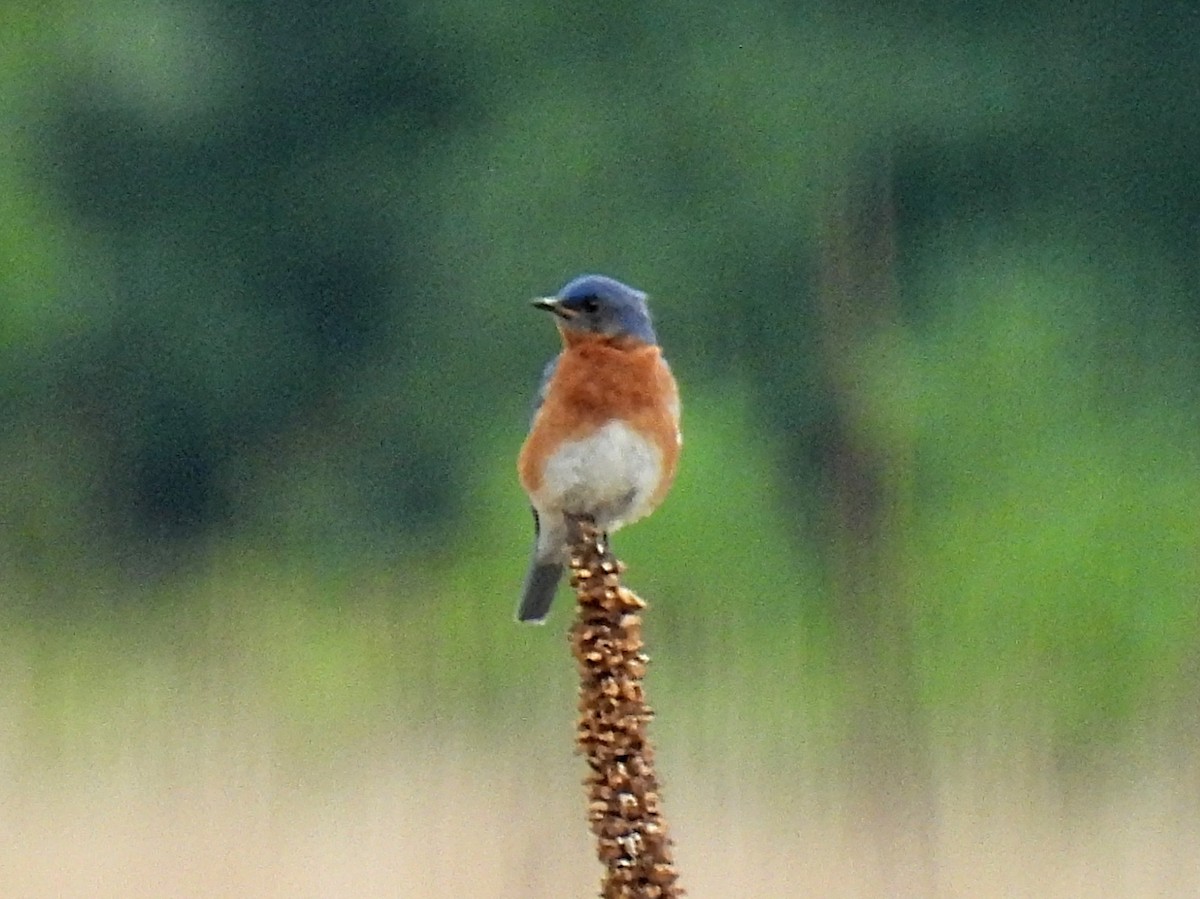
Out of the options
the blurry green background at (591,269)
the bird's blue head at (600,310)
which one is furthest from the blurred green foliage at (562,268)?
the bird's blue head at (600,310)

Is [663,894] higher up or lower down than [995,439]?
lower down

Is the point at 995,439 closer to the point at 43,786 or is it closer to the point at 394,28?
the point at 394,28

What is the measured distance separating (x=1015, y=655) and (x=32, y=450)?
6.88 meters

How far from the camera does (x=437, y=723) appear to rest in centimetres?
609

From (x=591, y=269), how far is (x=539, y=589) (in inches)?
304

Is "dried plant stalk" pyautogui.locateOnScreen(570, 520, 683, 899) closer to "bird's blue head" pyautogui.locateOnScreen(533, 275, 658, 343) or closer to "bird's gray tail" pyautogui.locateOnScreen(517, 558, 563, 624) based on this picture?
"bird's blue head" pyautogui.locateOnScreen(533, 275, 658, 343)

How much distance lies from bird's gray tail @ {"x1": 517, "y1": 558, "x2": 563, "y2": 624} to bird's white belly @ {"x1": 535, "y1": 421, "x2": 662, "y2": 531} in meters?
0.45

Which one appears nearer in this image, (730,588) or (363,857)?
(363,857)

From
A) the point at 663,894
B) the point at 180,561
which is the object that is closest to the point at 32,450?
the point at 180,561

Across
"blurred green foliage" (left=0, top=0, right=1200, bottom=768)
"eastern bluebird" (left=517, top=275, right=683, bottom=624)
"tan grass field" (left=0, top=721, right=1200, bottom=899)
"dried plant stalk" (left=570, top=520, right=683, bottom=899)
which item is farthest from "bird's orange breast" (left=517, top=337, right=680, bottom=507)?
"blurred green foliage" (left=0, top=0, right=1200, bottom=768)

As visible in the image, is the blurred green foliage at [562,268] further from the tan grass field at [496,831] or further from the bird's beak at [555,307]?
the bird's beak at [555,307]

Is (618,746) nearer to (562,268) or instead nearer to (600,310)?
(600,310)

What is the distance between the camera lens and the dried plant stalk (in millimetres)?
2301

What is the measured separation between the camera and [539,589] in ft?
15.8
